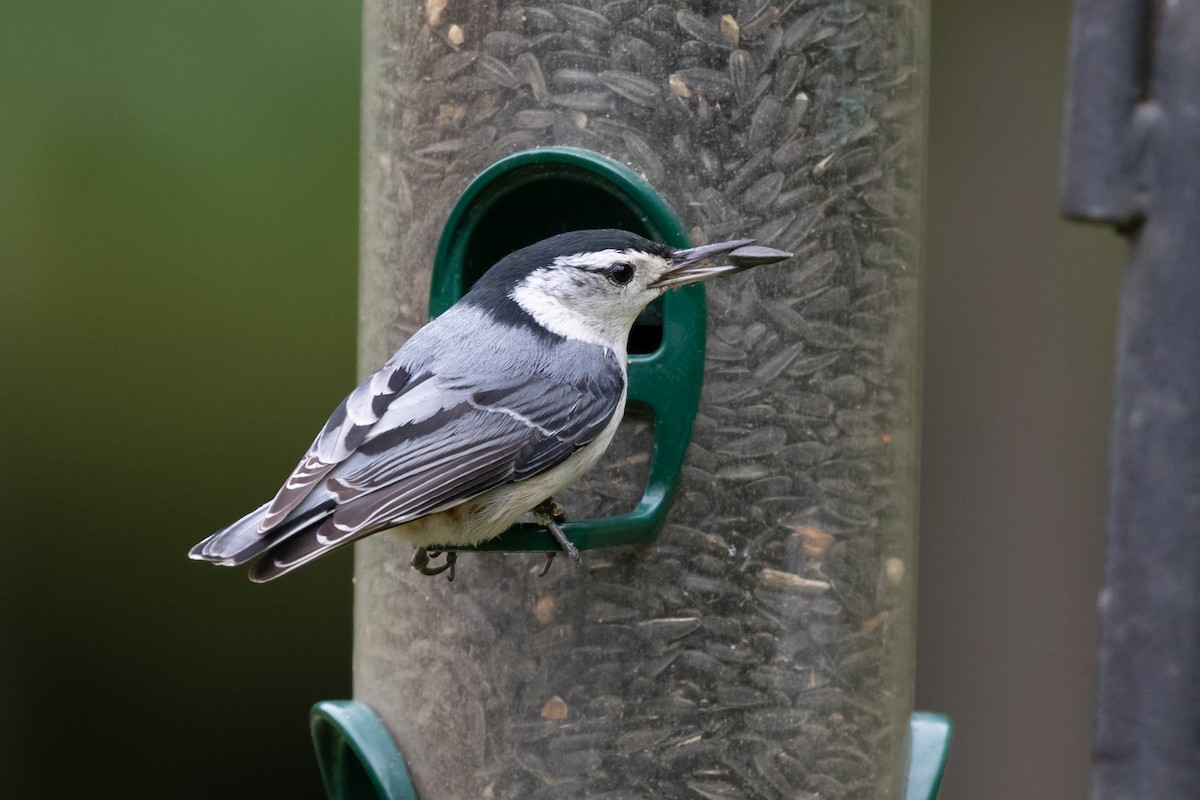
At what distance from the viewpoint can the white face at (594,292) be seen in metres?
3.79

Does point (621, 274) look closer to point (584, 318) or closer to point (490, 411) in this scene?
point (584, 318)

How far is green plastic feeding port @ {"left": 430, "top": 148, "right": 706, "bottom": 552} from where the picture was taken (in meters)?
3.80

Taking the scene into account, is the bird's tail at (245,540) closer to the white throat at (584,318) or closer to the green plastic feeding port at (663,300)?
the green plastic feeding port at (663,300)

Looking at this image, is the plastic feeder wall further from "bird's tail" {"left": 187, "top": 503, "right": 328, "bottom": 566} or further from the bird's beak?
"bird's tail" {"left": 187, "top": 503, "right": 328, "bottom": 566}

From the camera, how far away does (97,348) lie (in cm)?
611

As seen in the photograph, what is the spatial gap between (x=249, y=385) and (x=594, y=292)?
264cm

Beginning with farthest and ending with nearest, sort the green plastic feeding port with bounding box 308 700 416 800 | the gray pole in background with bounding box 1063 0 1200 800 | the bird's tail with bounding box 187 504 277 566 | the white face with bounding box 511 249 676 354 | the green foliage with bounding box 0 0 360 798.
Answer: the green foliage with bounding box 0 0 360 798 < the green plastic feeding port with bounding box 308 700 416 800 < the white face with bounding box 511 249 676 354 < the bird's tail with bounding box 187 504 277 566 < the gray pole in background with bounding box 1063 0 1200 800

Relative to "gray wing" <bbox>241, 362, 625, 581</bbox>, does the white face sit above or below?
above

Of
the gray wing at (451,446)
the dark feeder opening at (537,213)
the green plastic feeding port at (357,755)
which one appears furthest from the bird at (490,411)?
the green plastic feeding port at (357,755)

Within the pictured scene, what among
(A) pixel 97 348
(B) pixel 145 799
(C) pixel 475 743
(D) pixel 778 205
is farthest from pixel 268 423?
(D) pixel 778 205

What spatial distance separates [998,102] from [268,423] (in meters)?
3.14

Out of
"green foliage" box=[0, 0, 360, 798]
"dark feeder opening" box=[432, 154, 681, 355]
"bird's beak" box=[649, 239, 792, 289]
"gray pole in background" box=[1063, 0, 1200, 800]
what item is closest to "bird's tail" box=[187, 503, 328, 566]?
"dark feeder opening" box=[432, 154, 681, 355]

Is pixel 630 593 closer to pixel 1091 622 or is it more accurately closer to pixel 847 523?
pixel 847 523

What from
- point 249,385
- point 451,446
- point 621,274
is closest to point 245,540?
point 451,446
